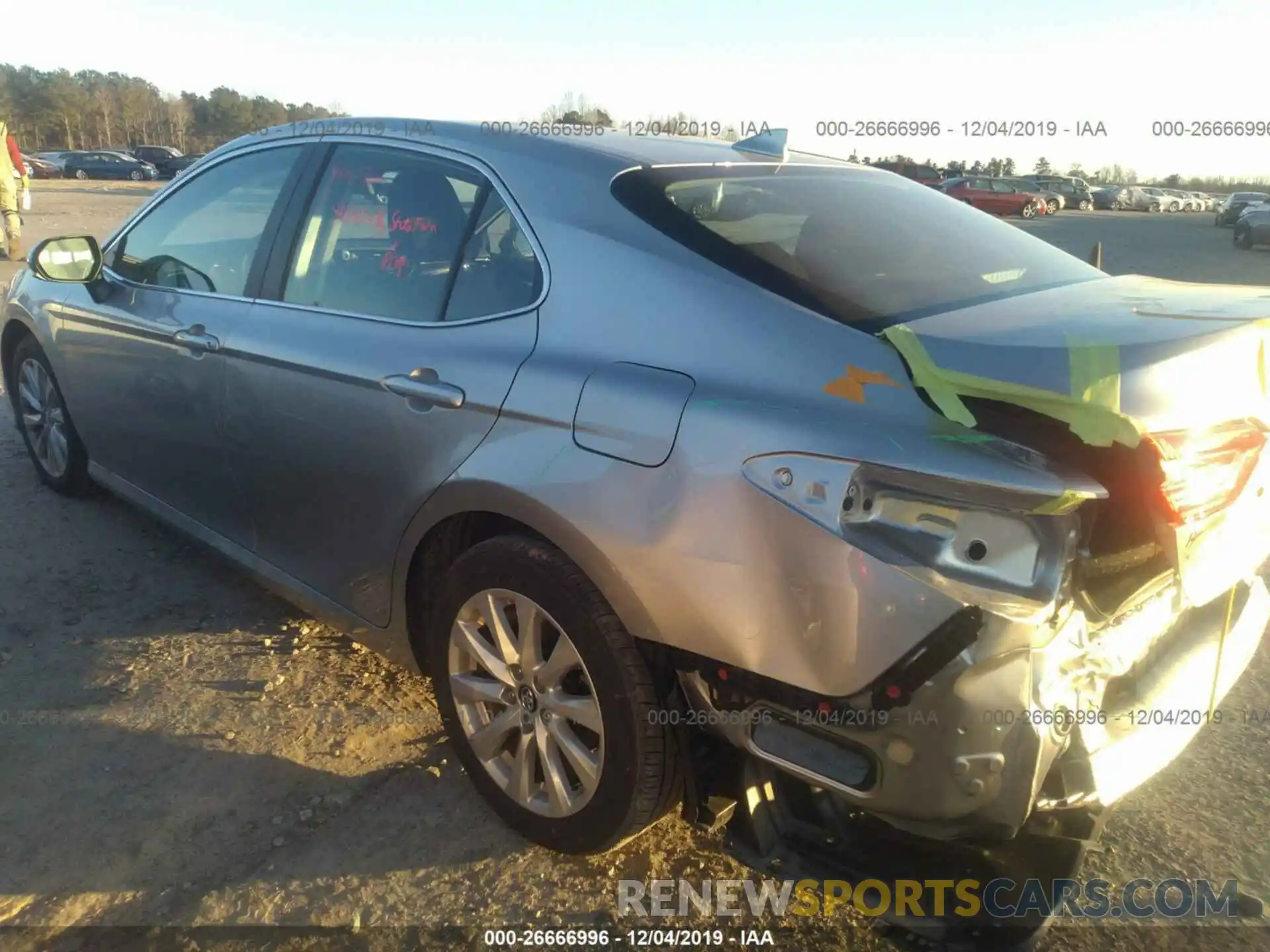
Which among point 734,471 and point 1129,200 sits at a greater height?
point 1129,200

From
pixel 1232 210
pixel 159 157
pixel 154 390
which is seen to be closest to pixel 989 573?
pixel 154 390

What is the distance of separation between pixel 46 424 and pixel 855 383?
4228 millimetres

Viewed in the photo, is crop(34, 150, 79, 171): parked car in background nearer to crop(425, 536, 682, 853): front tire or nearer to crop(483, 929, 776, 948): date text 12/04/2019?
crop(425, 536, 682, 853): front tire

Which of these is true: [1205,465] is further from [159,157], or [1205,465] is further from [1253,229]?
[159,157]

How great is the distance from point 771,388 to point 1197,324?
90 centimetres

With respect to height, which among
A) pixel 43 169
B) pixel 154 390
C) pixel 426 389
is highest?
pixel 426 389

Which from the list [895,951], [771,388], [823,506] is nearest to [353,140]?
[771,388]

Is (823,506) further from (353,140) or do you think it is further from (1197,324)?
(353,140)

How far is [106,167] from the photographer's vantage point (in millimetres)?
43500

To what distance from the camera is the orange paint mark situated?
69.9 inches

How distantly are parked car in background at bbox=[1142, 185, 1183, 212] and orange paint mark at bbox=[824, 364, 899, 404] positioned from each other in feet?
207

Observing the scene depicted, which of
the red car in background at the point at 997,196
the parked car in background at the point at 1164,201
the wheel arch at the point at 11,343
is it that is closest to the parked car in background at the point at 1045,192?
the red car in background at the point at 997,196

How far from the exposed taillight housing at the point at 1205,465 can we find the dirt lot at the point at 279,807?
3.56ft

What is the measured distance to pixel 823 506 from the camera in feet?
5.66
